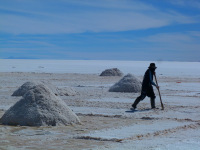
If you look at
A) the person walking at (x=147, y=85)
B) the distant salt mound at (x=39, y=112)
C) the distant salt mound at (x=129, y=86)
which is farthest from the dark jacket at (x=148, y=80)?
the distant salt mound at (x=129, y=86)

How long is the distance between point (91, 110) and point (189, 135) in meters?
4.86

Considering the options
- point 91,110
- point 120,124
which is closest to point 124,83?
point 91,110

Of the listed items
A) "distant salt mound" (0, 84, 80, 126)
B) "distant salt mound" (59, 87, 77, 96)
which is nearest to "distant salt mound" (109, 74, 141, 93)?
"distant salt mound" (59, 87, 77, 96)

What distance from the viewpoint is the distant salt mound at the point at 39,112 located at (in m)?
9.40

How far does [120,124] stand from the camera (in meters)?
9.86

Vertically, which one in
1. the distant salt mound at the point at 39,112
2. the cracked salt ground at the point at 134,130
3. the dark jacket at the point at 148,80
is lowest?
the cracked salt ground at the point at 134,130

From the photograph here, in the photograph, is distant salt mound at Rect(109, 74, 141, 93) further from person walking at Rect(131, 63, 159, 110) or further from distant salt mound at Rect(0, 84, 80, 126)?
distant salt mound at Rect(0, 84, 80, 126)

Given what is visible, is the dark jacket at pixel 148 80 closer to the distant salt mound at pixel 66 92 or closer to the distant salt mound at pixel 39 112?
the distant salt mound at pixel 39 112

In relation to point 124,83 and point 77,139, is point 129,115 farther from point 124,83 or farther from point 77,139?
point 124,83

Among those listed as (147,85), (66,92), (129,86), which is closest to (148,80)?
(147,85)

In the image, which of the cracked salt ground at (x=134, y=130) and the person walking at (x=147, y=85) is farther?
the person walking at (x=147, y=85)

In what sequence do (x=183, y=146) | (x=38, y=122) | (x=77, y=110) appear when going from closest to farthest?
(x=183, y=146) < (x=38, y=122) < (x=77, y=110)

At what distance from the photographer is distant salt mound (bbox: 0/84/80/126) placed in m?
9.40

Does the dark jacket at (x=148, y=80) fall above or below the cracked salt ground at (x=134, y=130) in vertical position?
above
